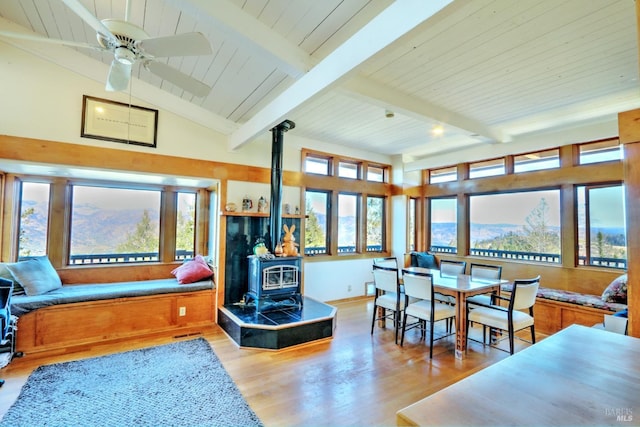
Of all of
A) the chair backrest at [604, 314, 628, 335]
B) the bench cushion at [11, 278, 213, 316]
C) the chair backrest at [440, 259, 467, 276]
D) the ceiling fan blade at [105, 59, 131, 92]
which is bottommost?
the bench cushion at [11, 278, 213, 316]

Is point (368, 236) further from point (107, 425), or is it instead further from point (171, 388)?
point (107, 425)

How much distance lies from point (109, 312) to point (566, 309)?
5.69 m

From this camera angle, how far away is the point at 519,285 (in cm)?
309

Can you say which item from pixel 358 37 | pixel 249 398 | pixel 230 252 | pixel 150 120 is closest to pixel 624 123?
pixel 358 37

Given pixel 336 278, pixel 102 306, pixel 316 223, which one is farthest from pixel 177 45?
pixel 336 278

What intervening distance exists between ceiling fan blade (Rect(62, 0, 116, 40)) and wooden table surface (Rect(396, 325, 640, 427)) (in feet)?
8.02

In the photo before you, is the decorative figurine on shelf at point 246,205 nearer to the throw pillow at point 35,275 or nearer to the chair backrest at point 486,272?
the throw pillow at point 35,275

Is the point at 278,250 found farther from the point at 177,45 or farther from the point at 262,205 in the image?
the point at 177,45

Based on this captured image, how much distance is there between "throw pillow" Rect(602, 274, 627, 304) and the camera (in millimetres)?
3520

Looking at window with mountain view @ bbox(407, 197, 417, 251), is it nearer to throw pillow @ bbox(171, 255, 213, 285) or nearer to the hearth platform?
the hearth platform

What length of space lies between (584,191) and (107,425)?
6.07m

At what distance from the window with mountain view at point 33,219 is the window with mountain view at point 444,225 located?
6496 mm

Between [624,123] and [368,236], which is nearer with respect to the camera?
[624,123]

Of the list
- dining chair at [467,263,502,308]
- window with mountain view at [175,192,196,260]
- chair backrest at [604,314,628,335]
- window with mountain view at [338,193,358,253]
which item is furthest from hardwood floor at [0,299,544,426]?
window with mountain view at [338,193,358,253]
